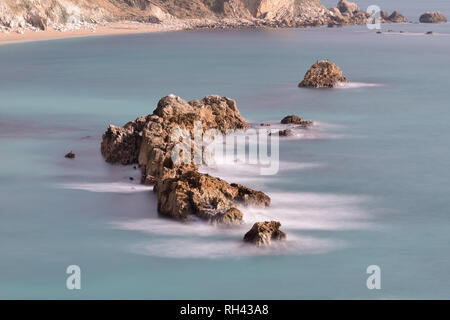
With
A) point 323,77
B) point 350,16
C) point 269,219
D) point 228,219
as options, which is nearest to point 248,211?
point 269,219

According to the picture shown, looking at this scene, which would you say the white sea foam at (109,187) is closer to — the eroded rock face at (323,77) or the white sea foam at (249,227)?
the white sea foam at (249,227)

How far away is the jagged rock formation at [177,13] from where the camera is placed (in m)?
82.6

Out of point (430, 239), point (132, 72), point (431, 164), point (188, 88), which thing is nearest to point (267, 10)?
point (132, 72)

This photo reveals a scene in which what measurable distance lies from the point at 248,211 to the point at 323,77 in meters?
27.8

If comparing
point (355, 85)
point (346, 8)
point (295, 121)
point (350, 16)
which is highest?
point (346, 8)

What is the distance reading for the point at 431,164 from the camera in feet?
92.4

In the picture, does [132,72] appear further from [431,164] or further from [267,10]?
[267,10]

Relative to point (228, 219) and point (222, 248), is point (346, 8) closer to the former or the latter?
point (228, 219)

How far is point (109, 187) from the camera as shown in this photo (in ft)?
76.2

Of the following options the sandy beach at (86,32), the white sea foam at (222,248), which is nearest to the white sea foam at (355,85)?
the white sea foam at (222,248)

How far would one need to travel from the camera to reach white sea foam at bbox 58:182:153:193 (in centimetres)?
2280

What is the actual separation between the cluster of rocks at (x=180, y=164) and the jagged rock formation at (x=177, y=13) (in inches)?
2127

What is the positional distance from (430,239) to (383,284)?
358cm
